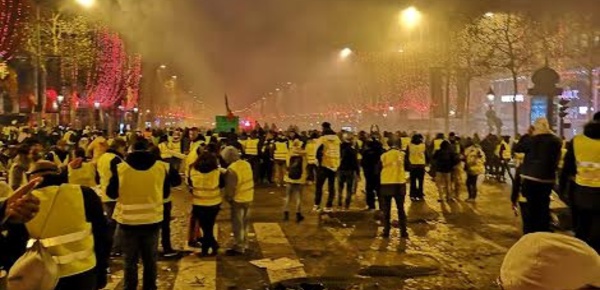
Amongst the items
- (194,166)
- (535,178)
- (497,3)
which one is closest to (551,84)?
(535,178)

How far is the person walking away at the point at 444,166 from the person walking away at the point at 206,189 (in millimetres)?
7969

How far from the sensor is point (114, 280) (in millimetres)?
8492

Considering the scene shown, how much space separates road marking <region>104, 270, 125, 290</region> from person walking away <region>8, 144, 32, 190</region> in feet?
5.76

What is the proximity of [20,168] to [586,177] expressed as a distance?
755cm

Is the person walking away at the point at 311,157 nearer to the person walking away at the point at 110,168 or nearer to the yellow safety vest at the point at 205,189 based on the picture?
the yellow safety vest at the point at 205,189

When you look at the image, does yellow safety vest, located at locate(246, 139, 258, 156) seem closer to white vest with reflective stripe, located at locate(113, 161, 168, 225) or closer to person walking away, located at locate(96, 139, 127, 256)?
person walking away, located at locate(96, 139, 127, 256)

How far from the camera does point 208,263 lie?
9375 mm

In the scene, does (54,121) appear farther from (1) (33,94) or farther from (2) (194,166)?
(2) (194,166)

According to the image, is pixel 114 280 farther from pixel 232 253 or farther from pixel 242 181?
pixel 242 181

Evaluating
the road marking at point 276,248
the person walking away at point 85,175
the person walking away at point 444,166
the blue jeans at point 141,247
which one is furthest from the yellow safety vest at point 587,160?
the person walking away at point 444,166

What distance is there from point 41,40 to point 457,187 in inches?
1114

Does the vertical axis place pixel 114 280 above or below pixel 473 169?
below

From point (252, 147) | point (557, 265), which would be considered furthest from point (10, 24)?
point (557, 265)

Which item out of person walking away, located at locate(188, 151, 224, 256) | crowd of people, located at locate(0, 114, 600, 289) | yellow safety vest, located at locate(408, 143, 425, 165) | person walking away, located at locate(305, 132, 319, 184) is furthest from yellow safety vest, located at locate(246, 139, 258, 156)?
person walking away, located at locate(188, 151, 224, 256)
